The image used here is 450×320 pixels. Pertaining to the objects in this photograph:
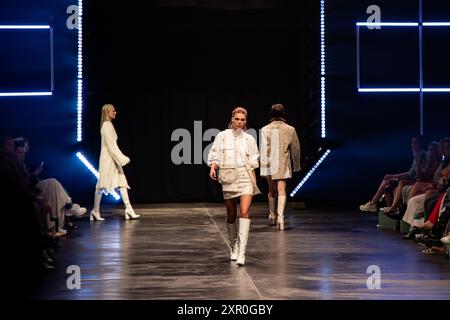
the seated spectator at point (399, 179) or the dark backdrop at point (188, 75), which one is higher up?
the dark backdrop at point (188, 75)

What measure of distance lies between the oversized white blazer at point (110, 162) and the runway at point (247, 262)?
0.52 m

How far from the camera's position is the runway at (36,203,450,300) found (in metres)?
6.95

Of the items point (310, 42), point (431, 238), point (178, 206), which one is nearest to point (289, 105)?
point (310, 42)

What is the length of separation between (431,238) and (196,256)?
2304 millimetres

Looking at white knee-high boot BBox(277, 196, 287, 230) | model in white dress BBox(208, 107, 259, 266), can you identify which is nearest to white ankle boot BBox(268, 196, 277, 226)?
white knee-high boot BBox(277, 196, 287, 230)

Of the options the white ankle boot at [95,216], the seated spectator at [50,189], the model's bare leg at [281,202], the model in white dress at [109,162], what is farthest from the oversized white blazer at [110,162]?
the model's bare leg at [281,202]

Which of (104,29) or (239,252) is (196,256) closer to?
(239,252)

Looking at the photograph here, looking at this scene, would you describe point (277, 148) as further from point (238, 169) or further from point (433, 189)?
point (238, 169)

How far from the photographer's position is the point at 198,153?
14.9 m

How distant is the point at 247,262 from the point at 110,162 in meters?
4.42

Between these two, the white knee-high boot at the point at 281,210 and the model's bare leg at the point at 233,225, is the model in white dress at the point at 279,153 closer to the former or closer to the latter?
the white knee-high boot at the point at 281,210

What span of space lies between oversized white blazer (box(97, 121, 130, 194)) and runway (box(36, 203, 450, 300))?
1.70ft

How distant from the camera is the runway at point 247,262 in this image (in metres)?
6.95
